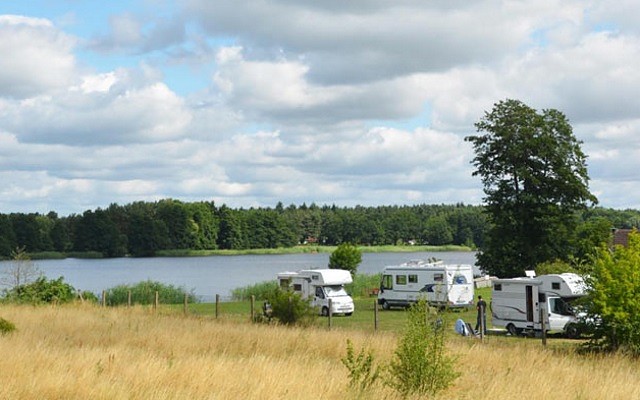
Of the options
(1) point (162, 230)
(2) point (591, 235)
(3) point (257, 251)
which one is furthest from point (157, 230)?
(2) point (591, 235)

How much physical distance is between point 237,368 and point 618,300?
486 inches

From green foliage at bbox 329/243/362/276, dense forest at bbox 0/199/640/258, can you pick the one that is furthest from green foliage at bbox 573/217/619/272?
dense forest at bbox 0/199/640/258

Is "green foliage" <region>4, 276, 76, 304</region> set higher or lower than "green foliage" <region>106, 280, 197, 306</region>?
higher

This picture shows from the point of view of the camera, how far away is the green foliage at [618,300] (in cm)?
2061

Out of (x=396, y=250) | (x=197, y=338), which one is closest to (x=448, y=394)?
(x=197, y=338)

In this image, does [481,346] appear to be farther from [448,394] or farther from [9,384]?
[9,384]

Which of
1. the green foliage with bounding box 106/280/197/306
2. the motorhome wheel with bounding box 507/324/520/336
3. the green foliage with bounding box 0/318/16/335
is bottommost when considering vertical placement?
the motorhome wheel with bounding box 507/324/520/336

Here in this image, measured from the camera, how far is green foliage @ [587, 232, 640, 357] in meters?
Answer: 20.6

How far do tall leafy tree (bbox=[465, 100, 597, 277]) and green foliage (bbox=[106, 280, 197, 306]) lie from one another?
64.1 ft

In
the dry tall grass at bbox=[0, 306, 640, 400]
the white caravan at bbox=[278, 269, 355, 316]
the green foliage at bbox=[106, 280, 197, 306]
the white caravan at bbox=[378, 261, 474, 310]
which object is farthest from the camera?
the green foliage at bbox=[106, 280, 197, 306]

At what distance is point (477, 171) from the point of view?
5394cm

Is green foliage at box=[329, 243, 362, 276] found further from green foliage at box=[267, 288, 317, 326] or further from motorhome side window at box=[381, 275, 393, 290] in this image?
green foliage at box=[267, 288, 317, 326]

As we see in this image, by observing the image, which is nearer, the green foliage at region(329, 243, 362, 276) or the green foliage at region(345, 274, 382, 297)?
the green foliage at region(345, 274, 382, 297)

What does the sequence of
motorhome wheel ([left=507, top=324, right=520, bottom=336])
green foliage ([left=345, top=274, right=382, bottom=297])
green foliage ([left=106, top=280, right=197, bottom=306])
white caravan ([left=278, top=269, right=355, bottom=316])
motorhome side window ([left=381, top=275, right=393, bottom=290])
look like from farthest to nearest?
green foliage ([left=345, top=274, right=382, bottom=297]), green foliage ([left=106, top=280, right=197, bottom=306]), motorhome side window ([left=381, top=275, right=393, bottom=290]), white caravan ([left=278, top=269, right=355, bottom=316]), motorhome wheel ([left=507, top=324, right=520, bottom=336])
